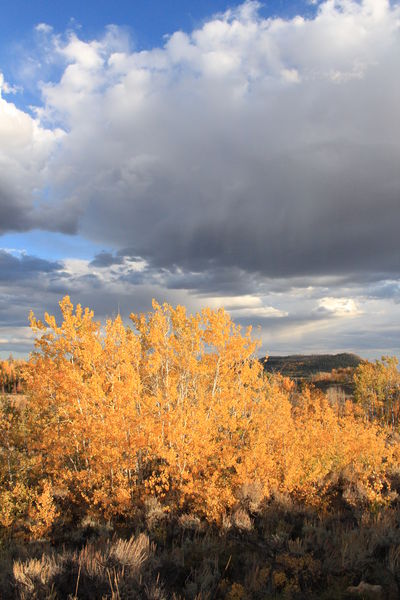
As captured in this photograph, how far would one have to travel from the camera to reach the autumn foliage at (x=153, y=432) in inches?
450

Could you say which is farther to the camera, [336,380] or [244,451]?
[336,380]

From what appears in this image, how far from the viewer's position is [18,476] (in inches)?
552

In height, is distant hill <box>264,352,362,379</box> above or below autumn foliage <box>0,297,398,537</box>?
below

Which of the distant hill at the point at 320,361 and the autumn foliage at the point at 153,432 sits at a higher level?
the autumn foliage at the point at 153,432

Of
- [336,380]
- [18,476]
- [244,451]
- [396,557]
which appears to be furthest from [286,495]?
[336,380]

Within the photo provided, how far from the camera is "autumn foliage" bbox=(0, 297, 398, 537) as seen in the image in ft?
37.5

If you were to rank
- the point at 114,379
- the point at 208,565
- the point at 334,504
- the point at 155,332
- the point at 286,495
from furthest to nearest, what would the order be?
the point at 334,504
the point at 286,495
the point at 155,332
the point at 114,379
the point at 208,565

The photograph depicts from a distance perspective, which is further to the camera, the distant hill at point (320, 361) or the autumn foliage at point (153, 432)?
the distant hill at point (320, 361)

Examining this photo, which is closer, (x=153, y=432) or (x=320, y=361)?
(x=153, y=432)

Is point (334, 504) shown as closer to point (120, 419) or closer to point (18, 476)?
point (120, 419)

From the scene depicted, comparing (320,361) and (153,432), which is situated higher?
(153,432)

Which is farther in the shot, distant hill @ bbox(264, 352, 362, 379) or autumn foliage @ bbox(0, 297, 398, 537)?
distant hill @ bbox(264, 352, 362, 379)

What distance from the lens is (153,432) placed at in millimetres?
11508

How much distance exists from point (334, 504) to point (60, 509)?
30.1ft
